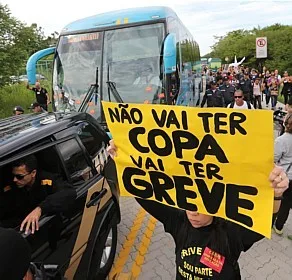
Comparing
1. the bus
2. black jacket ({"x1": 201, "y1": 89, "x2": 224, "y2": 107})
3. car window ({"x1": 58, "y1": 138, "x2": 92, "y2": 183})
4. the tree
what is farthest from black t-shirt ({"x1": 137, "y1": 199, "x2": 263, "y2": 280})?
the tree

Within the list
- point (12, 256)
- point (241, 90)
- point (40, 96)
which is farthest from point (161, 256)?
point (40, 96)

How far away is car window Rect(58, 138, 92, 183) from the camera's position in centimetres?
335

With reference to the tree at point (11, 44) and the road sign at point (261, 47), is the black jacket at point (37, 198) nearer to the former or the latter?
the tree at point (11, 44)

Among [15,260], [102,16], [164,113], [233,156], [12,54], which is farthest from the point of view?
[12,54]

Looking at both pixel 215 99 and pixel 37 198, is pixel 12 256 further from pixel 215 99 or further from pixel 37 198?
pixel 215 99

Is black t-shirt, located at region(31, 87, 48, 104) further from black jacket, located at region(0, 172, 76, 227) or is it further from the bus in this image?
black jacket, located at region(0, 172, 76, 227)

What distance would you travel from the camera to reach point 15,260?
137 centimetres

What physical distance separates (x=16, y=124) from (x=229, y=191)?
240 cm

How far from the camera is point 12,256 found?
Result: 136 cm

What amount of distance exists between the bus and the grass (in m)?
8.57

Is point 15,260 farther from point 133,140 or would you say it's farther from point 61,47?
point 61,47

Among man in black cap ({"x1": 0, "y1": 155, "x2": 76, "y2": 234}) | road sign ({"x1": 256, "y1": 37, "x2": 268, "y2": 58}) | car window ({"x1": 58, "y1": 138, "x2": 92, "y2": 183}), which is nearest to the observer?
man in black cap ({"x1": 0, "y1": 155, "x2": 76, "y2": 234})

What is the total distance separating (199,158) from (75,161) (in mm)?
1714

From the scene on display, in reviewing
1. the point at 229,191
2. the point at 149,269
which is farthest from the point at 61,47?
the point at 229,191
